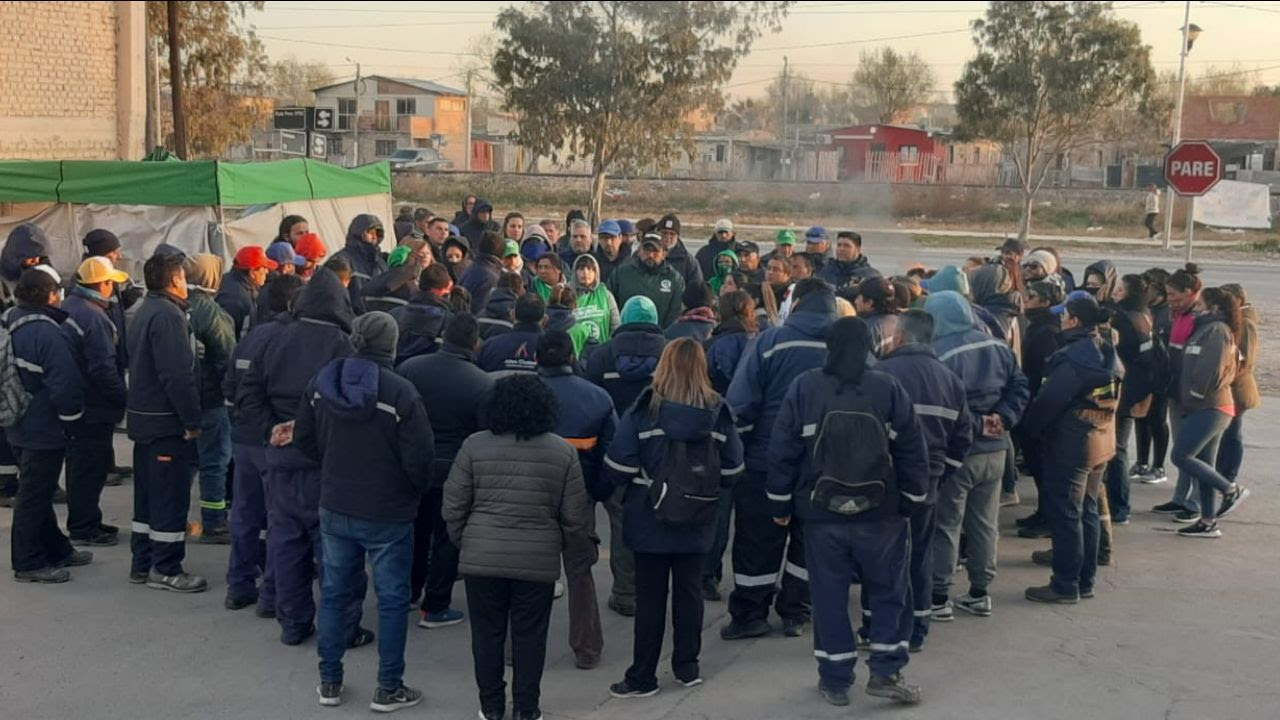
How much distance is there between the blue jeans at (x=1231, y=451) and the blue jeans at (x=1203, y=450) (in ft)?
1.24

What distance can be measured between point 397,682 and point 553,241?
8748 millimetres

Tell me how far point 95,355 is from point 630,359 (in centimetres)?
333

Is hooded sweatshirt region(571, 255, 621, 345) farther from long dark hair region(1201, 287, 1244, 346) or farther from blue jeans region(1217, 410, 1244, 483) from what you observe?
blue jeans region(1217, 410, 1244, 483)

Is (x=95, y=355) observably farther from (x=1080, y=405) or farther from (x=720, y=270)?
(x=720, y=270)

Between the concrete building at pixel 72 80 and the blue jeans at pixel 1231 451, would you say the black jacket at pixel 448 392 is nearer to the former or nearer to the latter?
the blue jeans at pixel 1231 451

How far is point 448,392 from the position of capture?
21.8 ft

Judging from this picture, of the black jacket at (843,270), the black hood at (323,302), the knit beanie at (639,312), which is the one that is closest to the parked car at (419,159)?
the black jacket at (843,270)

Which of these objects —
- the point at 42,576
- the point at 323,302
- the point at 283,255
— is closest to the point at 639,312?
the point at 323,302

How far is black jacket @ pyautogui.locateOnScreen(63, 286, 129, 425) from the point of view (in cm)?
789

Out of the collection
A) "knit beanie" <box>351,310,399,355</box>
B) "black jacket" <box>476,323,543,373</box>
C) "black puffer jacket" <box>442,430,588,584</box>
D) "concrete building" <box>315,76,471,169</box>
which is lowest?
"black puffer jacket" <box>442,430,588,584</box>

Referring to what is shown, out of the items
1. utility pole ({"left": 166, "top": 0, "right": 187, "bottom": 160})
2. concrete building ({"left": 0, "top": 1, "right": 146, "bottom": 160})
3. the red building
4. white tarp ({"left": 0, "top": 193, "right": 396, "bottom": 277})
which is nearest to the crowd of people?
white tarp ({"left": 0, "top": 193, "right": 396, "bottom": 277})

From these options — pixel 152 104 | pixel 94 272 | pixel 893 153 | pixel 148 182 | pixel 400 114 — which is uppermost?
pixel 400 114

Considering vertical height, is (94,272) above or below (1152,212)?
below

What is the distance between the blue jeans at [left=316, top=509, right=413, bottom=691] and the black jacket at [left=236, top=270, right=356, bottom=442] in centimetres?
99
